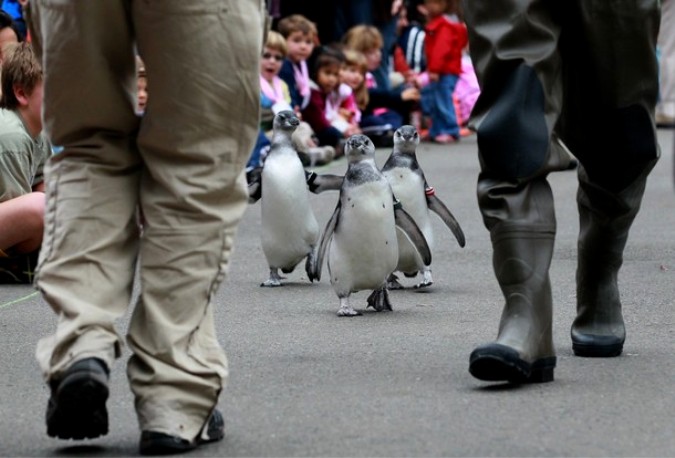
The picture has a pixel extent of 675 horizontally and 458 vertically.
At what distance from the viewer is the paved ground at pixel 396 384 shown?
3607 millimetres

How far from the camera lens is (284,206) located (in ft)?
23.5

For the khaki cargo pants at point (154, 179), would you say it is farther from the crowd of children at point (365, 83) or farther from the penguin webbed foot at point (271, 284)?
the crowd of children at point (365, 83)

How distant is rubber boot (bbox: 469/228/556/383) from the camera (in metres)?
4.22

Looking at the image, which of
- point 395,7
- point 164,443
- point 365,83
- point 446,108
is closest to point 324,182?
point 164,443

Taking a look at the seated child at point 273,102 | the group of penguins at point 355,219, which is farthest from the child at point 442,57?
the group of penguins at point 355,219

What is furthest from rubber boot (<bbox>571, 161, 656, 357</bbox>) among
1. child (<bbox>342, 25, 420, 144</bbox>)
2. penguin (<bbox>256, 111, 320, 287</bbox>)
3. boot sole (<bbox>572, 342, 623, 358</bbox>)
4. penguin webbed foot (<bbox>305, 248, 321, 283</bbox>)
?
child (<bbox>342, 25, 420, 144</bbox>)

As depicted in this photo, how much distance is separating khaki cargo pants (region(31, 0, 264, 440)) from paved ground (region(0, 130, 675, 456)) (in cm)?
24

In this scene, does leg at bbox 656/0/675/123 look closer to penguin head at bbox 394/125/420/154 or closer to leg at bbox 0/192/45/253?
penguin head at bbox 394/125/420/154

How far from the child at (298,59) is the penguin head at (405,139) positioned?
667 cm

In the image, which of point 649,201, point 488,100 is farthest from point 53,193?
point 649,201

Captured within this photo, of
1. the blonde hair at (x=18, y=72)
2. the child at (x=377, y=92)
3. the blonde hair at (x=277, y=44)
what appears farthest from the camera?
the child at (x=377, y=92)

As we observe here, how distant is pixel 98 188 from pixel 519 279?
1335 millimetres

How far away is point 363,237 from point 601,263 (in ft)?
4.54

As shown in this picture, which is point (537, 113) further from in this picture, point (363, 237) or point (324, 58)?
point (324, 58)
